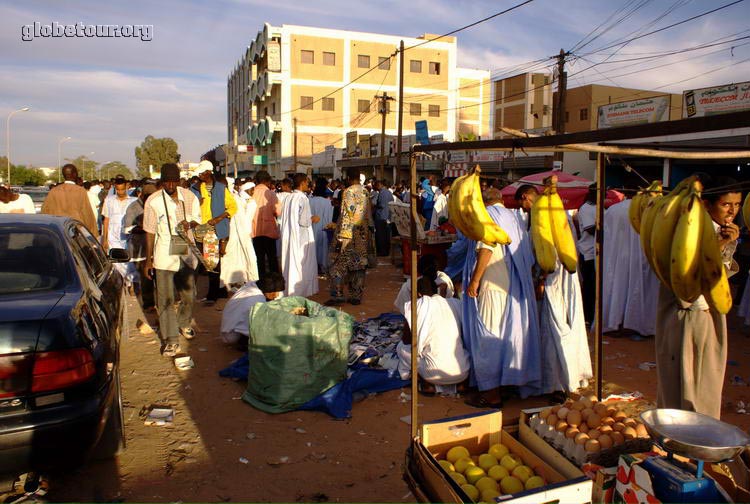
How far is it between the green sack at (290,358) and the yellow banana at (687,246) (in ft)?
10.5

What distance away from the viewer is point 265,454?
3.97m

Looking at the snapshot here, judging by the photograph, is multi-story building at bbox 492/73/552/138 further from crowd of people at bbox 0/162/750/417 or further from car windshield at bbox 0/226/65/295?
car windshield at bbox 0/226/65/295

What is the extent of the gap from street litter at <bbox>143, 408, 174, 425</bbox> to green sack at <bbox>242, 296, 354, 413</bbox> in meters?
0.65

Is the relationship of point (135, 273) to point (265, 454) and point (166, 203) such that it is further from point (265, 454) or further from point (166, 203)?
point (265, 454)

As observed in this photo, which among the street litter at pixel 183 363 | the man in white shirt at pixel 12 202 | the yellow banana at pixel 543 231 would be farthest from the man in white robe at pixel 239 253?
the yellow banana at pixel 543 231

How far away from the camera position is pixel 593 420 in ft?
9.61

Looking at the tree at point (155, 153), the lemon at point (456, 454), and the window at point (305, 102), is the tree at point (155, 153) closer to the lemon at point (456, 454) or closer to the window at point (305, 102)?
the window at point (305, 102)

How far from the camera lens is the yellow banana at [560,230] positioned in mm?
3752

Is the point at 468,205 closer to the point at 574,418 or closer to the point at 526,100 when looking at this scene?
the point at 574,418

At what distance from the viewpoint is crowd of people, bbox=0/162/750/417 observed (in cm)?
340

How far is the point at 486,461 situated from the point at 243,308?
4.04m

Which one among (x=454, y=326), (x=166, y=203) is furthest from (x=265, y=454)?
(x=166, y=203)

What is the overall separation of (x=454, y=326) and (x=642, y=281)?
3492mm

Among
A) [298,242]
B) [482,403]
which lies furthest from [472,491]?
[298,242]
